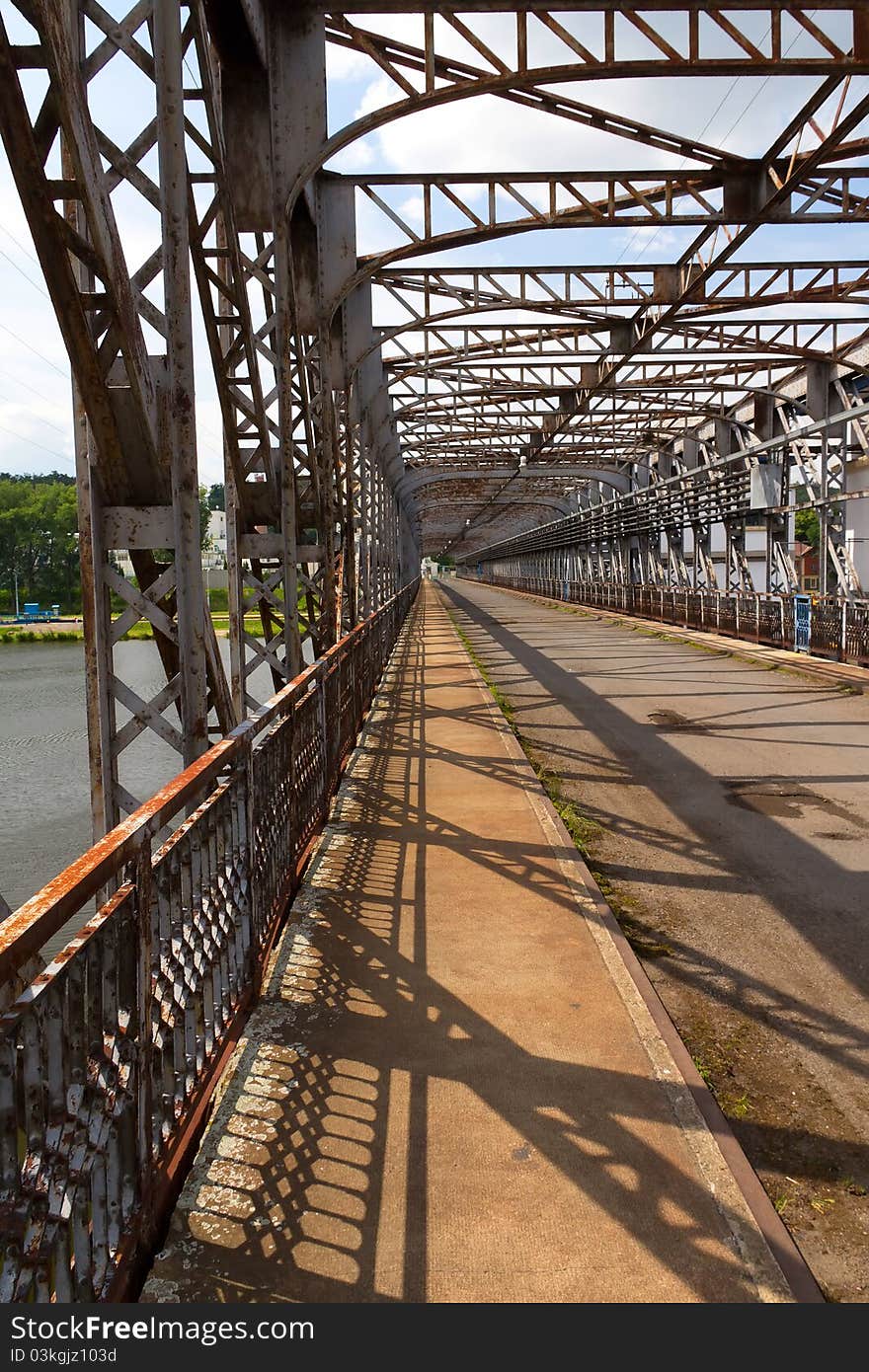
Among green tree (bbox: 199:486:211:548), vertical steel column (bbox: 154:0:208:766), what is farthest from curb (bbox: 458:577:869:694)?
vertical steel column (bbox: 154:0:208:766)

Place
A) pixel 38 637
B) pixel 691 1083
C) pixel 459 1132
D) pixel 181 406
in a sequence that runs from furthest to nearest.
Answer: pixel 38 637
pixel 181 406
pixel 691 1083
pixel 459 1132

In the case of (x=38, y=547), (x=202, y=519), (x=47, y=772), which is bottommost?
(x=47, y=772)

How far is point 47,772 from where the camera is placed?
59.9 ft

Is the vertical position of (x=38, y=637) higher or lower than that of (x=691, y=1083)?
higher

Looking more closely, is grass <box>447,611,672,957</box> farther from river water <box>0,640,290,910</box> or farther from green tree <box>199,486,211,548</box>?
river water <box>0,640,290,910</box>

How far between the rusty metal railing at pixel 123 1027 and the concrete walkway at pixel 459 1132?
26cm

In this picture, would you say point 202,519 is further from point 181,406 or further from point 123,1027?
point 123,1027

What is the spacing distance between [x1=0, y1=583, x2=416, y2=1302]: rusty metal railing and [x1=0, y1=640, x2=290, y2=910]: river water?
274 inches

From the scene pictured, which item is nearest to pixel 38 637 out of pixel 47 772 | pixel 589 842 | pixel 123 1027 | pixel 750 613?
pixel 47 772

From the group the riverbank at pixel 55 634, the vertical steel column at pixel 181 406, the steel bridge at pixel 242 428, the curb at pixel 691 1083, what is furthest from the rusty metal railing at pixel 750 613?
the riverbank at pixel 55 634

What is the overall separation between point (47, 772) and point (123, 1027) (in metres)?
16.7

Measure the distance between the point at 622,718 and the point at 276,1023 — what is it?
421 inches

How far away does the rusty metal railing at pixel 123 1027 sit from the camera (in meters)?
2.10

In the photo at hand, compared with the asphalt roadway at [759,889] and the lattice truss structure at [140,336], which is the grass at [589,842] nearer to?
the asphalt roadway at [759,889]
